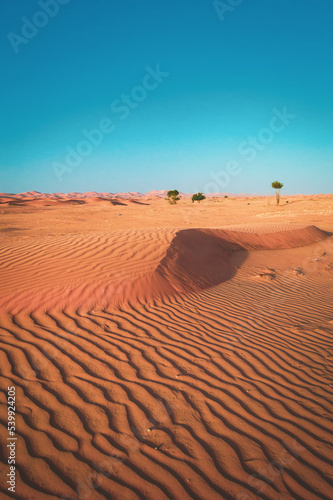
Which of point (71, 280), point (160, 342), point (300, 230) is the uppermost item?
point (300, 230)

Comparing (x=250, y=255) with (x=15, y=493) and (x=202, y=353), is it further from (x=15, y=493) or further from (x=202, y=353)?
(x=15, y=493)

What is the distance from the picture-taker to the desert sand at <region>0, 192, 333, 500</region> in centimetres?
193

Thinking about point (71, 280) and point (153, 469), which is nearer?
point (153, 469)

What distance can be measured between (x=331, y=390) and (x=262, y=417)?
106cm

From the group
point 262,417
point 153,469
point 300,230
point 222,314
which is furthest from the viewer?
point 300,230

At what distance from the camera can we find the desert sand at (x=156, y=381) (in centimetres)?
193

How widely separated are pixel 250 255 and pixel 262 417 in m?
7.72

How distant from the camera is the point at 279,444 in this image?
2.23 meters

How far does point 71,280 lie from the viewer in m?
5.01

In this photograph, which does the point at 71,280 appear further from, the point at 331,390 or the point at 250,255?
the point at 250,255

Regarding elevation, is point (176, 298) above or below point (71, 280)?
below

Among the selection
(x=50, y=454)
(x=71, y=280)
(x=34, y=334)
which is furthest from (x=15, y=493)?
(x=71, y=280)

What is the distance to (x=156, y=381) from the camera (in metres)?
2.87

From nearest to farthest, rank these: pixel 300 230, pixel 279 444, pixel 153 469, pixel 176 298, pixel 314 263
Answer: pixel 153 469 < pixel 279 444 < pixel 176 298 < pixel 314 263 < pixel 300 230
